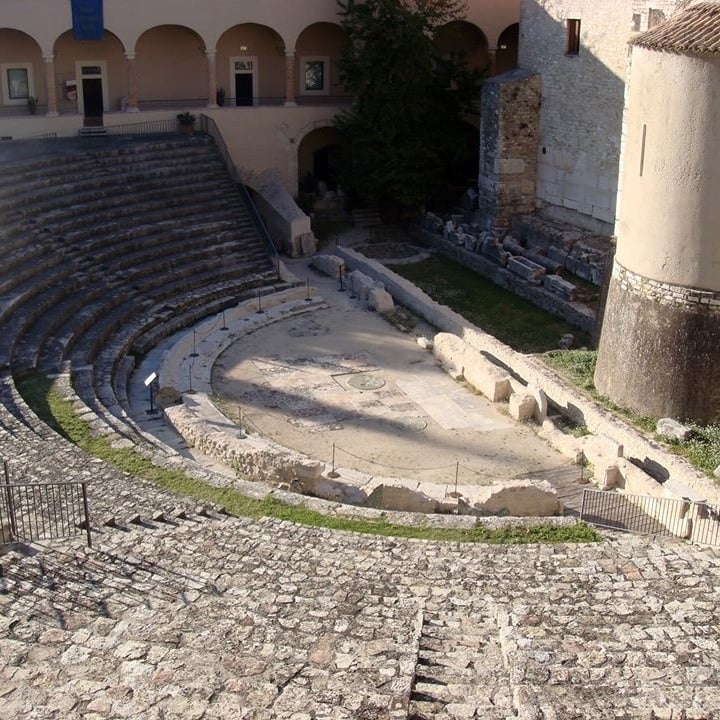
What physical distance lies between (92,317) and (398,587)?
1217 cm

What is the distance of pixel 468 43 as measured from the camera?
33.8 m

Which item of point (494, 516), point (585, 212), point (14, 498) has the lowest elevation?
point (494, 516)

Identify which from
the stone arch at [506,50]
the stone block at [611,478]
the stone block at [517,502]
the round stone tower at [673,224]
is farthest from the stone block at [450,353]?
the stone arch at [506,50]

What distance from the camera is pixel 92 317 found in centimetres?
2125

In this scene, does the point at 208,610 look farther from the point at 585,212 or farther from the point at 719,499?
the point at 585,212

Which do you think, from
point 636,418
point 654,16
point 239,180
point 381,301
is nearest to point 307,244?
point 239,180

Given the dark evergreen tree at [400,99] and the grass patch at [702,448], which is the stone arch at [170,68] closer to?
the dark evergreen tree at [400,99]

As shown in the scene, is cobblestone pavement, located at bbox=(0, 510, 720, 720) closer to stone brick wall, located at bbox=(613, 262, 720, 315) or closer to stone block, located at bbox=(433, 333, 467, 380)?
stone brick wall, located at bbox=(613, 262, 720, 315)

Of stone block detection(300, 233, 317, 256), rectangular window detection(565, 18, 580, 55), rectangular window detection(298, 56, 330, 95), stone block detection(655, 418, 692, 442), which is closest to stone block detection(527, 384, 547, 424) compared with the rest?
stone block detection(655, 418, 692, 442)

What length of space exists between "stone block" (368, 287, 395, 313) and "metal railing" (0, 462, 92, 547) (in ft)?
41.0

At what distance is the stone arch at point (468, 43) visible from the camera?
3281 centimetres

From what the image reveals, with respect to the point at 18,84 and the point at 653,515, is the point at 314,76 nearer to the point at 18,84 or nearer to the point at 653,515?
the point at 18,84

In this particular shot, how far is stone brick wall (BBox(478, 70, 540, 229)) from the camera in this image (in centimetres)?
2866

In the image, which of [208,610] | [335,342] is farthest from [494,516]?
[335,342]
